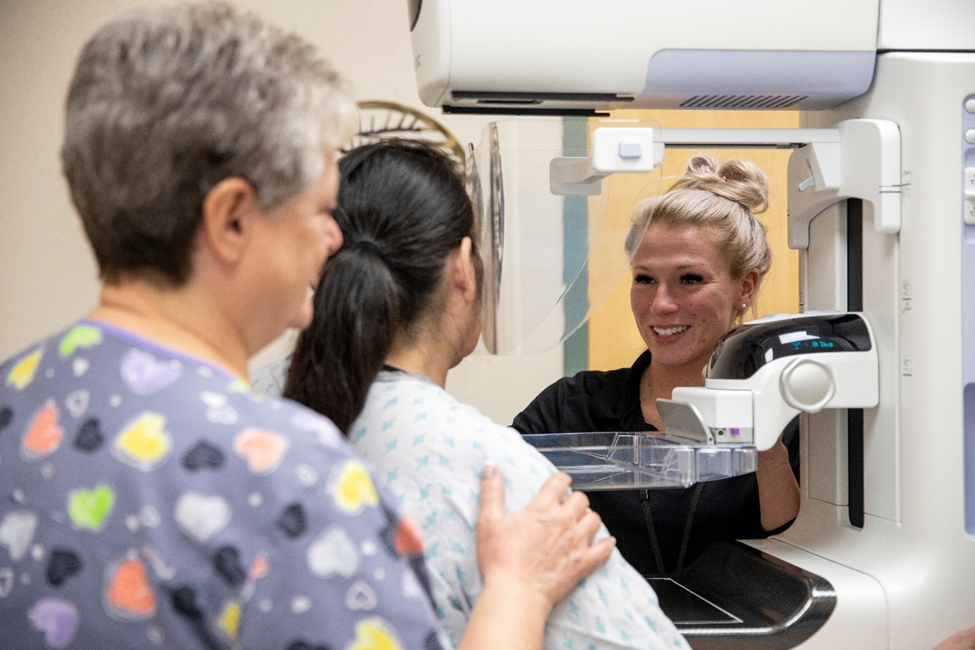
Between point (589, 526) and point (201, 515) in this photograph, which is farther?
point (589, 526)

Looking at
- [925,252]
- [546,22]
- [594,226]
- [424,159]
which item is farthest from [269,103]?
[925,252]

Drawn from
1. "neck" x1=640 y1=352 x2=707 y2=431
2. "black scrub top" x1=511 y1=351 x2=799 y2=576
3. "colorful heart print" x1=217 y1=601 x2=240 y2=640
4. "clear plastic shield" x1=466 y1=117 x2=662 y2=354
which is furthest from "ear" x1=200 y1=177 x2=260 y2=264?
"neck" x1=640 y1=352 x2=707 y2=431

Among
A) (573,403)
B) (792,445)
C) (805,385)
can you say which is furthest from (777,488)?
(573,403)

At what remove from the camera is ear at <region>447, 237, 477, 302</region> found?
3.35ft

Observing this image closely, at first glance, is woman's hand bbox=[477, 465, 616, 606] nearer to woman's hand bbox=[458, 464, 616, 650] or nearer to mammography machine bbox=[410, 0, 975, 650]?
woman's hand bbox=[458, 464, 616, 650]

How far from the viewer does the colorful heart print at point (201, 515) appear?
519mm

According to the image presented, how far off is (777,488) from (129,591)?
1.20 meters

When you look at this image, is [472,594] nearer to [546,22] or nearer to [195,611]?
[195,611]

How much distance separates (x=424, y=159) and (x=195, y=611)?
629 millimetres

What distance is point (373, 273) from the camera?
3.18ft

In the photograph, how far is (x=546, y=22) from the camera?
112cm

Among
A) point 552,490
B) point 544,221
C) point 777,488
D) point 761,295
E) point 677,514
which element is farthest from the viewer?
point 761,295

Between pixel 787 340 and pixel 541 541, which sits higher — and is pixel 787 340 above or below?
above

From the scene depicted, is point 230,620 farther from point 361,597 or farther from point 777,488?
point 777,488
